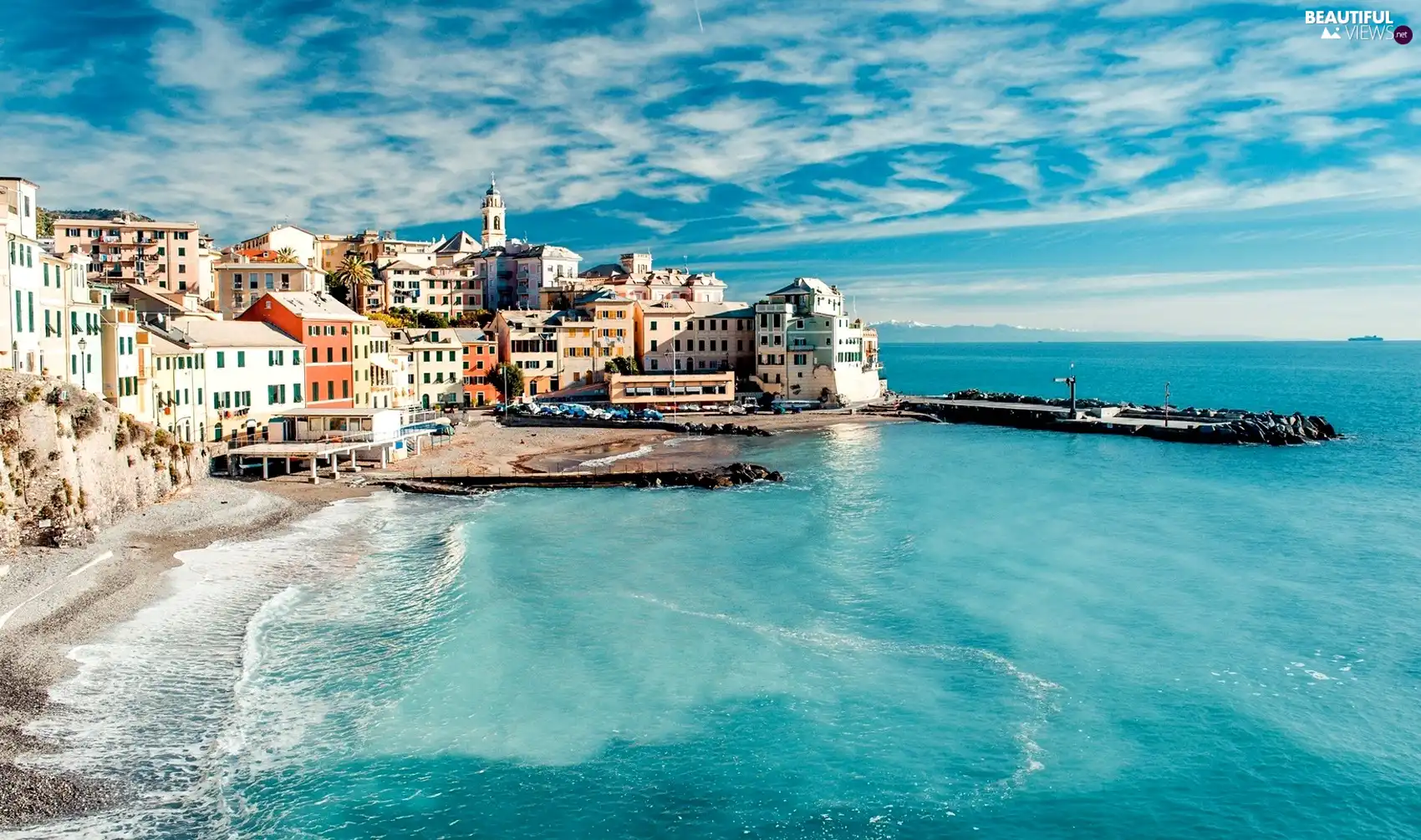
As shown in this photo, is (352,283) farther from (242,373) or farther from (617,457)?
(617,457)

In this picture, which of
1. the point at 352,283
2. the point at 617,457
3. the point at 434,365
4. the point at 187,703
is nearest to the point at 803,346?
the point at 434,365

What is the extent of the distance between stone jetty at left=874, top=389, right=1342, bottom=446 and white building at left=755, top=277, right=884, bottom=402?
21.5 feet

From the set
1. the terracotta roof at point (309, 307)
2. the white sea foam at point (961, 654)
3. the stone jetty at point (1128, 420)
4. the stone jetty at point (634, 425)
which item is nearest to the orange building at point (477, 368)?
the stone jetty at point (634, 425)

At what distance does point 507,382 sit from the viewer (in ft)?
319

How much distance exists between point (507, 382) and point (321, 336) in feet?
104

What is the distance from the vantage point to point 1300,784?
21.1 meters

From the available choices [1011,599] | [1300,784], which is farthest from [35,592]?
[1300,784]

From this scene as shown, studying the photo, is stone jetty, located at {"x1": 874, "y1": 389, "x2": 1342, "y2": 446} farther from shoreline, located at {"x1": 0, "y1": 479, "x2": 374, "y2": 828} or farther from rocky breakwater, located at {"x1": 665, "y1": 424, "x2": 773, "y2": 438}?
shoreline, located at {"x1": 0, "y1": 479, "x2": 374, "y2": 828}

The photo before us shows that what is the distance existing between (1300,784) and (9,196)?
5089 cm

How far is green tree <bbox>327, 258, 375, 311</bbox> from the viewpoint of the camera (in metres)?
104

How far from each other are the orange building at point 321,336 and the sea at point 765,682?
22352mm

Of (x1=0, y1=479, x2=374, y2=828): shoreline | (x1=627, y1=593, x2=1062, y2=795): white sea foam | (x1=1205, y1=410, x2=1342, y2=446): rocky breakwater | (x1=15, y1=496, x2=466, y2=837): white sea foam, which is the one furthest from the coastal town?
(x1=1205, y1=410, x2=1342, y2=446): rocky breakwater

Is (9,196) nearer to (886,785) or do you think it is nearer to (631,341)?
(886,785)

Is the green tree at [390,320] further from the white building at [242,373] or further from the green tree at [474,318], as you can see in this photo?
the white building at [242,373]
